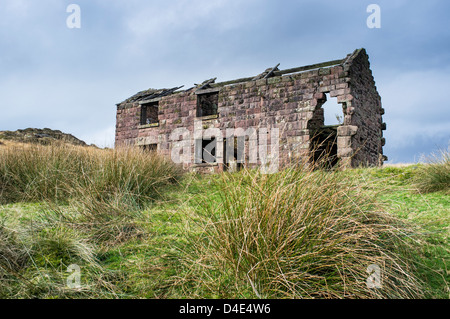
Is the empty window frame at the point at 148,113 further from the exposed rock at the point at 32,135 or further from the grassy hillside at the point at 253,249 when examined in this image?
the grassy hillside at the point at 253,249

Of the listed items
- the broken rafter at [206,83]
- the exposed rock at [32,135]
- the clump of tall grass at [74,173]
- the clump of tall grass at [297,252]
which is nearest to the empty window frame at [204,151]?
the broken rafter at [206,83]

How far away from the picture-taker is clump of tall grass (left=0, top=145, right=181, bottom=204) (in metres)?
5.98

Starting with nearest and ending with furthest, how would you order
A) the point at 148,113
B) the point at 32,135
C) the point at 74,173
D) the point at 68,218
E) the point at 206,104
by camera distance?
the point at 68,218
the point at 74,173
the point at 206,104
the point at 148,113
the point at 32,135

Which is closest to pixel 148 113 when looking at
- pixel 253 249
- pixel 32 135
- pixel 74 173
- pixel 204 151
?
pixel 204 151

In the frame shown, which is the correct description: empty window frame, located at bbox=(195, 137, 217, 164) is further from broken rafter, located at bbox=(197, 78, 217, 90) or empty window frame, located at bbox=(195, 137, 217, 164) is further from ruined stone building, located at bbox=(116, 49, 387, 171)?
broken rafter, located at bbox=(197, 78, 217, 90)

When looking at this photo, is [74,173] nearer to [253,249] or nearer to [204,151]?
[253,249]

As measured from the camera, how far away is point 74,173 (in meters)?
6.25

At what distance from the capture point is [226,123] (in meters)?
13.2

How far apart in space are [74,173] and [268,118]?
24.6ft

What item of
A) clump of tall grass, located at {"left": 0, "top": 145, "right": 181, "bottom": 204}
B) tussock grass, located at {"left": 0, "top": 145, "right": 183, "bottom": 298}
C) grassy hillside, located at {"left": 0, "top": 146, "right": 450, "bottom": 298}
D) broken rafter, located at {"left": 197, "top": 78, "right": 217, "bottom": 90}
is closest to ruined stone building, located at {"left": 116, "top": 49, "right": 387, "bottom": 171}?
broken rafter, located at {"left": 197, "top": 78, "right": 217, "bottom": 90}

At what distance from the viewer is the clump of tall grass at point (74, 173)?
19.6ft

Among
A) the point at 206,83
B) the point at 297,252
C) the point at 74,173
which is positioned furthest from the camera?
the point at 206,83

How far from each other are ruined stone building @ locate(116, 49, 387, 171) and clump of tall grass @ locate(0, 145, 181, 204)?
2.86 meters
